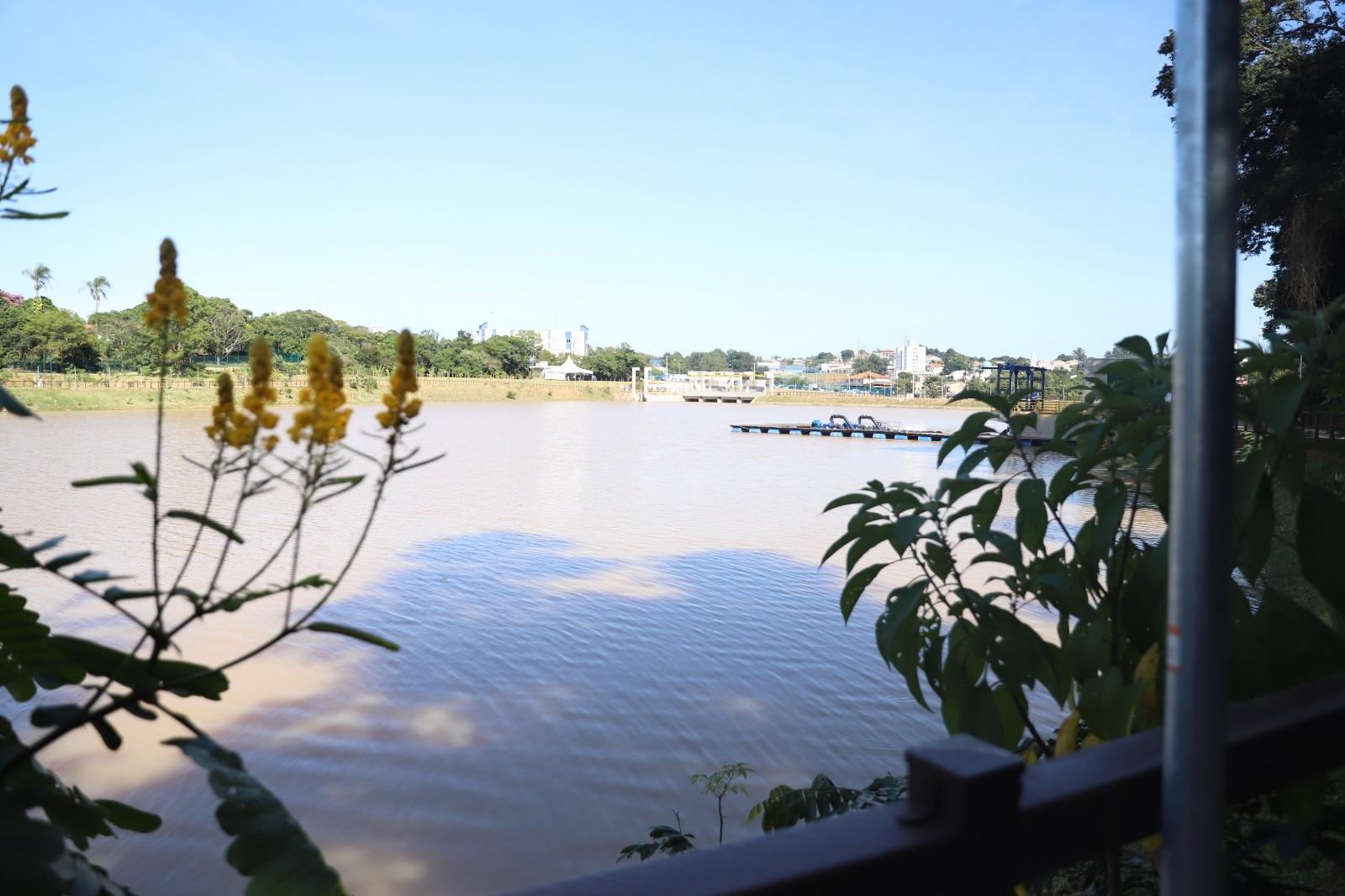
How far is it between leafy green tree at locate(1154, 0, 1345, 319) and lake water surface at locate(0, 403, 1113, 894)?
547cm

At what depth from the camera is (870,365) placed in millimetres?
103812

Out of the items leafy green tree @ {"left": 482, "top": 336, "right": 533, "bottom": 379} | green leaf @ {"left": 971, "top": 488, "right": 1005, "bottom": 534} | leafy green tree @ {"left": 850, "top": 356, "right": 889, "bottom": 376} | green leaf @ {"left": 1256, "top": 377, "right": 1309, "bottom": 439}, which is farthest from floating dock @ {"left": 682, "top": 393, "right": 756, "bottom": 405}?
green leaf @ {"left": 1256, "top": 377, "right": 1309, "bottom": 439}

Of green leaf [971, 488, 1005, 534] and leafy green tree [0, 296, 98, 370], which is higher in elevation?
leafy green tree [0, 296, 98, 370]

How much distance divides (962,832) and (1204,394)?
25 cm

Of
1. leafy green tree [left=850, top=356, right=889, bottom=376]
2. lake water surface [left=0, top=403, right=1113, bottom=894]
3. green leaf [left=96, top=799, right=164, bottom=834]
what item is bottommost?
lake water surface [left=0, top=403, right=1113, bottom=894]

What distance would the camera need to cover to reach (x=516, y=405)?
4669cm

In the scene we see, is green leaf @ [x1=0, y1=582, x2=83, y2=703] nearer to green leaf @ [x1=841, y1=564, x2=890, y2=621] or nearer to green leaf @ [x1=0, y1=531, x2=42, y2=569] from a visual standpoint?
green leaf @ [x1=0, y1=531, x2=42, y2=569]

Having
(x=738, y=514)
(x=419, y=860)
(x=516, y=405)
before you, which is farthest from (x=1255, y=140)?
(x=516, y=405)

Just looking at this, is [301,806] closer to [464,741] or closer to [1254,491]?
[464,741]

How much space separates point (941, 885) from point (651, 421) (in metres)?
36.1

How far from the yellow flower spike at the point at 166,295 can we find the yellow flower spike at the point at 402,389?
0.13 metres

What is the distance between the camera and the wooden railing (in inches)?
17.1

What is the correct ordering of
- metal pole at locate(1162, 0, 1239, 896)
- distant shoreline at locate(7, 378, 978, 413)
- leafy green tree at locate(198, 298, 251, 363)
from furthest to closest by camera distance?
distant shoreline at locate(7, 378, 978, 413)
leafy green tree at locate(198, 298, 251, 363)
metal pole at locate(1162, 0, 1239, 896)

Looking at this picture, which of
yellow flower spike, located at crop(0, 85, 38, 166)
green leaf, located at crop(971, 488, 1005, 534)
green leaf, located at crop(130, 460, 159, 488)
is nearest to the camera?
green leaf, located at crop(130, 460, 159, 488)
